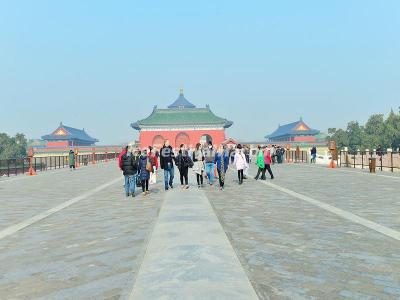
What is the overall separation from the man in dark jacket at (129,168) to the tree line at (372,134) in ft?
181

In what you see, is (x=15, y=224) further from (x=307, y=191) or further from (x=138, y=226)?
(x=307, y=191)

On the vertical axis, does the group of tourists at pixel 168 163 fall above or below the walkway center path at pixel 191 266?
above

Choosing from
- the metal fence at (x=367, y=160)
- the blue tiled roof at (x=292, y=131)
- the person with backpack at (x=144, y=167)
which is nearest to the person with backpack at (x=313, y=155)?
the metal fence at (x=367, y=160)

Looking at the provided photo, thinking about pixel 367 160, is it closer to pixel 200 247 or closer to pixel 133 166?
pixel 133 166

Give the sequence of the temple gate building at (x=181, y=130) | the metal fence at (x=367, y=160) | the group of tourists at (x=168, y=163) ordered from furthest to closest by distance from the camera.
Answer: the temple gate building at (x=181, y=130) → the metal fence at (x=367, y=160) → the group of tourists at (x=168, y=163)

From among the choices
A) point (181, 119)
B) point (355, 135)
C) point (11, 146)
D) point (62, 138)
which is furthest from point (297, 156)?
point (11, 146)

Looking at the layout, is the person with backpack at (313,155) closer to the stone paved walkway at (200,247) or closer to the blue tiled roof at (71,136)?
the stone paved walkway at (200,247)

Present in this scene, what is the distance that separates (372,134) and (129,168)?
69.8 m

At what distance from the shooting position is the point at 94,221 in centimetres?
756

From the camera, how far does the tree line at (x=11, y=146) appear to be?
79125mm

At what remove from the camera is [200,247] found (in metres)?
4.96

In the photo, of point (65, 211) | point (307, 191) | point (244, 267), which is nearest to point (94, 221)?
point (65, 211)

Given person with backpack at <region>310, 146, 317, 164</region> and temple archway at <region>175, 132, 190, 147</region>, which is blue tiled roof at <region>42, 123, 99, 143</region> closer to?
temple archway at <region>175, 132, 190, 147</region>

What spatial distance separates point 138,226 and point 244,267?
9.56 ft
